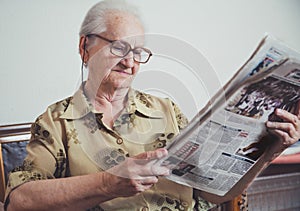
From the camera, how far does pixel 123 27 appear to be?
1071 mm

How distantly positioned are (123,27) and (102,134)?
0.27m

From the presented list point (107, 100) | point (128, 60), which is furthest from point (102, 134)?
point (128, 60)

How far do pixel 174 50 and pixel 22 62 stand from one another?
0.51 m

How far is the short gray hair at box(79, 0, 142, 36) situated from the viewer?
1069 mm

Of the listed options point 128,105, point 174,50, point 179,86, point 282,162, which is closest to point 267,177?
point 282,162

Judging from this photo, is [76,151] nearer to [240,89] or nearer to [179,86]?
[240,89]

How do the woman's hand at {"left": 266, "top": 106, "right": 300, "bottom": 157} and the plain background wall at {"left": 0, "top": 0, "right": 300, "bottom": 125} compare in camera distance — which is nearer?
the woman's hand at {"left": 266, "top": 106, "right": 300, "bottom": 157}

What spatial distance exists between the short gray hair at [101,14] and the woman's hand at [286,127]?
0.42 m

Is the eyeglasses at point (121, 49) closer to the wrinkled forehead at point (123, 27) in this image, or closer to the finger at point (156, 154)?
the wrinkled forehead at point (123, 27)

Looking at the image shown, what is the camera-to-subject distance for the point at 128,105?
1.16 meters

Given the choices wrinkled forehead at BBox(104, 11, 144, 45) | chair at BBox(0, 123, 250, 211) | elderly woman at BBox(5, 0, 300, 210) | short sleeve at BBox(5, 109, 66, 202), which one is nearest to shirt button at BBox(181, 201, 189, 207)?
elderly woman at BBox(5, 0, 300, 210)

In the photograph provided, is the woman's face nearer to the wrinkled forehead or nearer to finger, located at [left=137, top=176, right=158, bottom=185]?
the wrinkled forehead

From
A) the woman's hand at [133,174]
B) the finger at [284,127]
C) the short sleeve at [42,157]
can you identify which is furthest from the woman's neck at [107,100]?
the finger at [284,127]

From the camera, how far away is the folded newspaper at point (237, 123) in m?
0.78
